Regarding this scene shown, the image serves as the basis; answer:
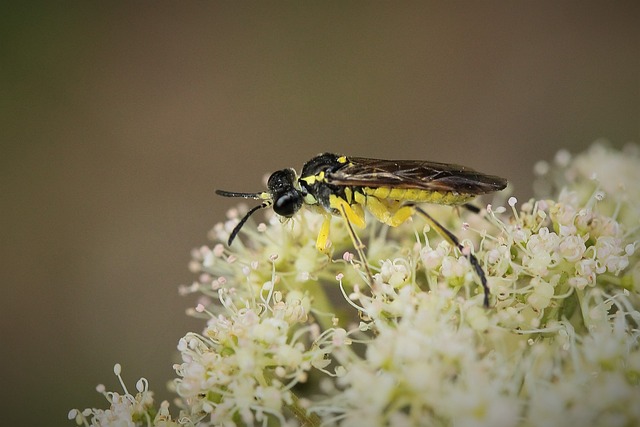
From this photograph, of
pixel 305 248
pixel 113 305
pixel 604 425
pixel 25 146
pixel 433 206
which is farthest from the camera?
pixel 25 146

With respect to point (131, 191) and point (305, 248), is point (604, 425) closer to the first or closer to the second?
point (305, 248)

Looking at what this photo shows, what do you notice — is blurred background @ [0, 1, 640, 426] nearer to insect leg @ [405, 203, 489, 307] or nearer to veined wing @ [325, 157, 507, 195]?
veined wing @ [325, 157, 507, 195]

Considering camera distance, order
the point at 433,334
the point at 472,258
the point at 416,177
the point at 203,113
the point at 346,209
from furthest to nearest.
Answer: the point at 203,113
the point at 346,209
the point at 416,177
the point at 472,258
the point at 433,334

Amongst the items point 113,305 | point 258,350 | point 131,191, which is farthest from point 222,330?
point 131,191

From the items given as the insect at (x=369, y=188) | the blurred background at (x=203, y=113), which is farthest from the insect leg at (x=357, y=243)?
the blurred background at (x=203, y=113)

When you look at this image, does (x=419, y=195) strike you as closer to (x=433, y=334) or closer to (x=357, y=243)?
(x=357, y=243)

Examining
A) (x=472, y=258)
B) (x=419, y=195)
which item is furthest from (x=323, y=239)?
(x=472, y=258)

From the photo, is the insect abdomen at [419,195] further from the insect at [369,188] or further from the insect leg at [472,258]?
the insect leg at [472,258]
